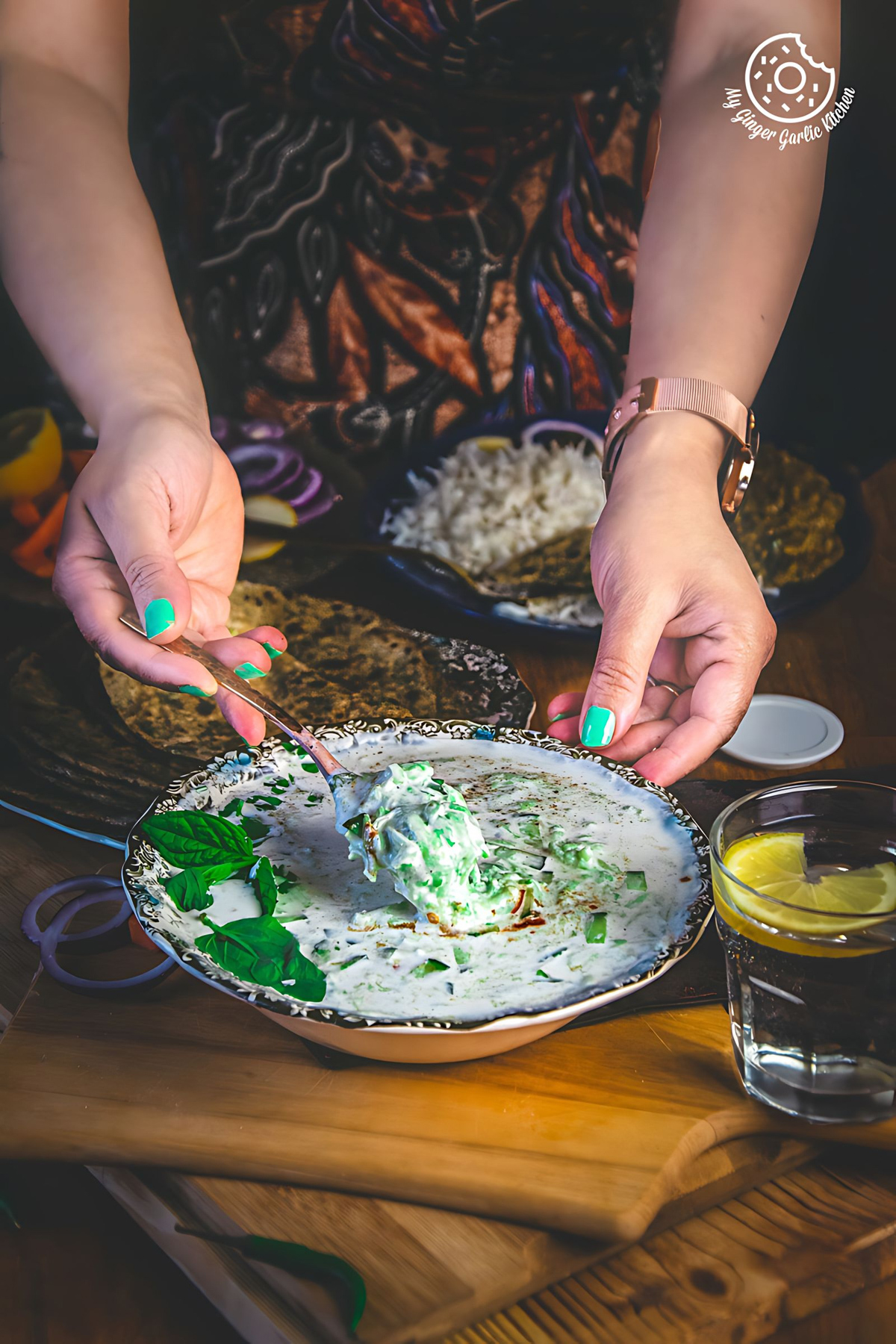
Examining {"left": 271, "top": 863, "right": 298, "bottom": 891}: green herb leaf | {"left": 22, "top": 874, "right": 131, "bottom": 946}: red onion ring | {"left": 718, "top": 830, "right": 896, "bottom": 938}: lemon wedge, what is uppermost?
{"left": 718, "top": 830, "right": 896, "bottom": 938}: lemon wedge

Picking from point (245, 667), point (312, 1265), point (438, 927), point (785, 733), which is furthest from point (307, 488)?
point (312, 1265)

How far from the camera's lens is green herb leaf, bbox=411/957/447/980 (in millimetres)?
428

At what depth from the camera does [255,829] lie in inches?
21.2

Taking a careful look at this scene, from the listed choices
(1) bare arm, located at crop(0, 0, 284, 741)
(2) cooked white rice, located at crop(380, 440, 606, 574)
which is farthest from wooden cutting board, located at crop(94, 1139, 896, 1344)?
(2) cooked white rice, located at crop(380, 440, 606, 574)

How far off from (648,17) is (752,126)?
0.13 m

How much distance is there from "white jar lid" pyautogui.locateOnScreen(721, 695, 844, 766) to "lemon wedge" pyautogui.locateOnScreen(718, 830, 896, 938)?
0.29 meters

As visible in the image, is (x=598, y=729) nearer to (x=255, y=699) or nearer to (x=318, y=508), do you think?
(x=255, y=699)

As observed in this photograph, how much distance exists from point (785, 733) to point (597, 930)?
40 centimetres

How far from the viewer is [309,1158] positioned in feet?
1.37

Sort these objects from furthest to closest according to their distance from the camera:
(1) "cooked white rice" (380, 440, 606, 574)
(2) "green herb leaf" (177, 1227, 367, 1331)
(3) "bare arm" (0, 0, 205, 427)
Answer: (1) "cooked white rice" (380, 440, 606, 574) < (3) "bare arm" (0, 0, 205, 427) < (2) "green herb leaf" (177, 1227, 367, 1331)

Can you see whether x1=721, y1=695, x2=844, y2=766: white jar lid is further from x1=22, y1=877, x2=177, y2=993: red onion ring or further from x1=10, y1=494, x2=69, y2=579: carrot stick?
x1=10, y1=494, x2=69, y2=579: carrot stick

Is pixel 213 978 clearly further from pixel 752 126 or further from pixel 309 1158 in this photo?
pixel 752 126

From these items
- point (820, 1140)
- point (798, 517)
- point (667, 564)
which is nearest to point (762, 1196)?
point (820, 1140)

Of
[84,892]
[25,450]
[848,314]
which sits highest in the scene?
[848,314]
